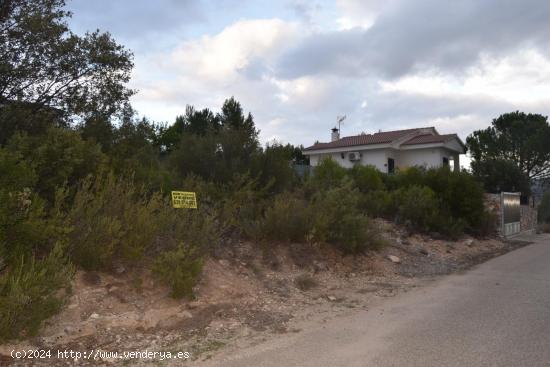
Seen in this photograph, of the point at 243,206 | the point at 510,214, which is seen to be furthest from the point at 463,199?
the point at 243,206

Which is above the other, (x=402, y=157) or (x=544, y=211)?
(x=402, y=157)

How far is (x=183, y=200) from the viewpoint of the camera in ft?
26.1

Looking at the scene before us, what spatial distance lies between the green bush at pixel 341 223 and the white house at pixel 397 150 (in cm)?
2601

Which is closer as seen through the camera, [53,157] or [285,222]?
[53,157]

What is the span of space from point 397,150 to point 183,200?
3207cm

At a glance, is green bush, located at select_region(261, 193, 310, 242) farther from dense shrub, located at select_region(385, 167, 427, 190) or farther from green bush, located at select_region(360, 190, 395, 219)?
dense shrub, located at select_region(385, 167, 427, 190)

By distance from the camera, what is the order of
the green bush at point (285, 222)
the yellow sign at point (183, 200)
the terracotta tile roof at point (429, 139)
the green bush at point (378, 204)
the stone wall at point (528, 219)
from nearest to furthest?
the yellow sign at point (183, 200)
the green bush at point (285, 222)
the green bush at point (378, 204)
the stone wall at point (528, 219)
the terracotta tile roof at point (429, 139)

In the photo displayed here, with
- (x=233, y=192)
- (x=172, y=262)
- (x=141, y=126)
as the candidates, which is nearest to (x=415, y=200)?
(x=233, y=192)

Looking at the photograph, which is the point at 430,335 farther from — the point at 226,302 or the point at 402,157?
the point at 402,157

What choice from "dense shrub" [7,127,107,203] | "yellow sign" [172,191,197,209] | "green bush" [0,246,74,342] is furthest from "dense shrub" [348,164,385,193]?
"green bush" [0,246,74,342]

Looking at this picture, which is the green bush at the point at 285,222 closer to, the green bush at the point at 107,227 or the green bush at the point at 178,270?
the green bush at the point at 107,227

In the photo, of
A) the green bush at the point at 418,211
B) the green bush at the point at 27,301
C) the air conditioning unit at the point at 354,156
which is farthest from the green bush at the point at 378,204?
the air conditioning unit at the point at 354,156

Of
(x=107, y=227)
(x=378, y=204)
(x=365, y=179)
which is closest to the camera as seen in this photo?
(x=107, y=227)

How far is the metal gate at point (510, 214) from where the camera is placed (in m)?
19.9
